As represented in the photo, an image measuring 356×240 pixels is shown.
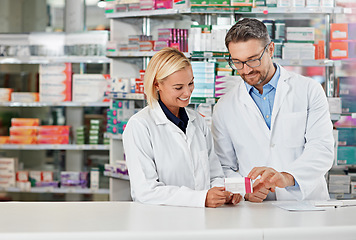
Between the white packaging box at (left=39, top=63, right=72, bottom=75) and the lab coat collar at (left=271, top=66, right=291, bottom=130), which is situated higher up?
the white packaging box at (left=39, top=63, right=72, bottom=75)

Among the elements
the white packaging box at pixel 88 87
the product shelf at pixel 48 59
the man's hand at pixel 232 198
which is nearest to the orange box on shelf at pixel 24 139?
the white packaging box at pixel 88 87

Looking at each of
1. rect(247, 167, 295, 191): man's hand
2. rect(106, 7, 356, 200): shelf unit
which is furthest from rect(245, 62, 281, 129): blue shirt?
rect(106, 7, 356, 200): shelf unit

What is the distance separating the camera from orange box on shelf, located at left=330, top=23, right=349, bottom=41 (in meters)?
4.77

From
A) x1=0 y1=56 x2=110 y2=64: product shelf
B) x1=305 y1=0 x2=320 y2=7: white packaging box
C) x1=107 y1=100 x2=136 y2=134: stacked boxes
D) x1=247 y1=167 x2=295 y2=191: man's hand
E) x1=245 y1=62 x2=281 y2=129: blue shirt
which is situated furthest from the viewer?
x1=0 y1=56 x2=110 y2=64: product shelf

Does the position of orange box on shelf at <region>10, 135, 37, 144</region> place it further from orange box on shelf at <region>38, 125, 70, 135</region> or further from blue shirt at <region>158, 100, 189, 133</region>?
blue shirt at <region>158, 100, 189, 133</region>

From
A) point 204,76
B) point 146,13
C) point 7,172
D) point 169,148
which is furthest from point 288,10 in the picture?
point 7,172

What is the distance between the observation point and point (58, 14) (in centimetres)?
672

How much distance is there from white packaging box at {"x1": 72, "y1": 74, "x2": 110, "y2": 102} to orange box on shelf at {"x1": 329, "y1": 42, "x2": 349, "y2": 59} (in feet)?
8.47

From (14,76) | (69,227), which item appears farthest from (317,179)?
(14,76)

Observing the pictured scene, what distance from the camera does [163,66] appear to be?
2.39 meters

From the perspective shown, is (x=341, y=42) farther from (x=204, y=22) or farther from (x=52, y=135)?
(x=52, y=135)

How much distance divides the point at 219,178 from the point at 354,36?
9.66 ft

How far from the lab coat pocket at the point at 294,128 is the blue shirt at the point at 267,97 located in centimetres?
10

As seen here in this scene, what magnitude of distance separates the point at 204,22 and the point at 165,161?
110 inches
